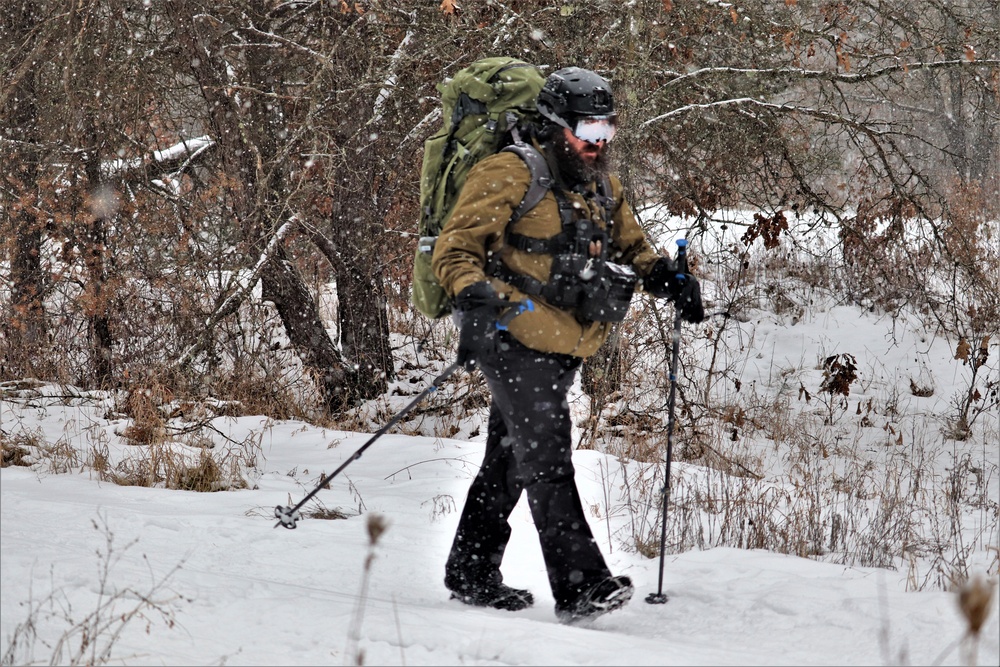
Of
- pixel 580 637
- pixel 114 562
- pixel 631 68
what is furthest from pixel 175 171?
pixel 580 637

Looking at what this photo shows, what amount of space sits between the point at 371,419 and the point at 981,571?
4.79 metres

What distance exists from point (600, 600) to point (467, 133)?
1762 millimetres

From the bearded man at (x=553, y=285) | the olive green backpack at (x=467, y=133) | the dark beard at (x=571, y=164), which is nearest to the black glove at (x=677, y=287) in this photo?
the bearded man at (x=553, y=285)

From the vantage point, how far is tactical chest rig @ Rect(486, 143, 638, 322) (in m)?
3.02

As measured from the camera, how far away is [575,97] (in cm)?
304

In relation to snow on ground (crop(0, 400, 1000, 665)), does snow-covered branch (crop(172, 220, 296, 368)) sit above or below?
above

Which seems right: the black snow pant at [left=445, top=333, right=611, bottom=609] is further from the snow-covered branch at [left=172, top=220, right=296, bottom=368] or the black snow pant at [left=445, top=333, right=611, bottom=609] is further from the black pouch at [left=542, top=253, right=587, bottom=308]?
the snow-covered branch at [left=172, top=220, right=296, bottom=368]

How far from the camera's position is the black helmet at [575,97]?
304 centimetres

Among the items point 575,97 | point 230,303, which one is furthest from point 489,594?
point 230,303

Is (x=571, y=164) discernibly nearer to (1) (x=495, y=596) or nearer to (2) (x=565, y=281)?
(2) (x=565, y=281)

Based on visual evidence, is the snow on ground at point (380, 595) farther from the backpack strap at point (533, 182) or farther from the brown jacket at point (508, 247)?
the backpack strap at point (533, 182)

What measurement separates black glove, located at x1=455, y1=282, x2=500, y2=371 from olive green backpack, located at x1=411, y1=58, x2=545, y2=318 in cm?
44

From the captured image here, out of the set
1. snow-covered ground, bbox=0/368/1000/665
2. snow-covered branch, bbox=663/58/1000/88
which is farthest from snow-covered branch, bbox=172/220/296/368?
snow-covered branch, bbox=663/58/1000/88

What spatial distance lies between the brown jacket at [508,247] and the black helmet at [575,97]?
0.76ft
